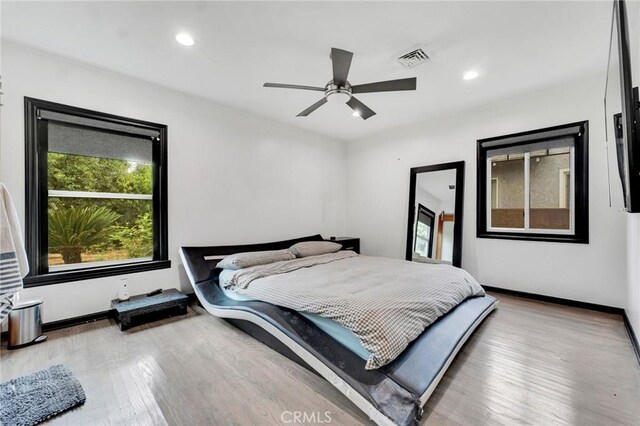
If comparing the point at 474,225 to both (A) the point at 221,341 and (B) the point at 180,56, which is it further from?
(B) the point at 180,56

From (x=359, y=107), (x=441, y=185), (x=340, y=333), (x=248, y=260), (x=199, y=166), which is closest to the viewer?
(x=340, y=333)

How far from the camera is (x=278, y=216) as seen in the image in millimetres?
4555

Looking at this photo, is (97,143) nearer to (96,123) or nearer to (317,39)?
(96,123)

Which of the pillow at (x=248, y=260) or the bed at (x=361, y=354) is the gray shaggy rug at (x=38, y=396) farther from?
the pillow at (x=248, y=260)

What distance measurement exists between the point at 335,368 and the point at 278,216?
317 centimetres

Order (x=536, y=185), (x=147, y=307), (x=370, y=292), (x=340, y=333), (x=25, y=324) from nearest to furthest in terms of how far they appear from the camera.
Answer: (x=340, y=333) < (x=370, y=292) < (x=25, y=324) < (x=147, y=307) < (x=536, y=185)

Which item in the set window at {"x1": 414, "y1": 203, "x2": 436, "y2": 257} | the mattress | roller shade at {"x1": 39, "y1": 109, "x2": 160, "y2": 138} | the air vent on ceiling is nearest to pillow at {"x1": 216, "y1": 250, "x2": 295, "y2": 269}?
the mattress

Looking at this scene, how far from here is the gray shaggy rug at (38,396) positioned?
1.47m

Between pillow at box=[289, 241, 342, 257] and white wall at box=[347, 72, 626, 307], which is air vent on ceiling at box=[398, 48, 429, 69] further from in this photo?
pillow at box=[289, 241, 342, 257]

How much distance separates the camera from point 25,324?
2279mm

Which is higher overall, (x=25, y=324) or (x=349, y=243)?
(x=349, y=243)

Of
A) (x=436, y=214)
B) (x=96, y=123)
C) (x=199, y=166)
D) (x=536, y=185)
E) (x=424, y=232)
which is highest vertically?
(x=96, y=123)

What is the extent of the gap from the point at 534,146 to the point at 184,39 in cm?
427

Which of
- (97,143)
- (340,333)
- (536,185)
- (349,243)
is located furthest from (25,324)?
(536,185)
